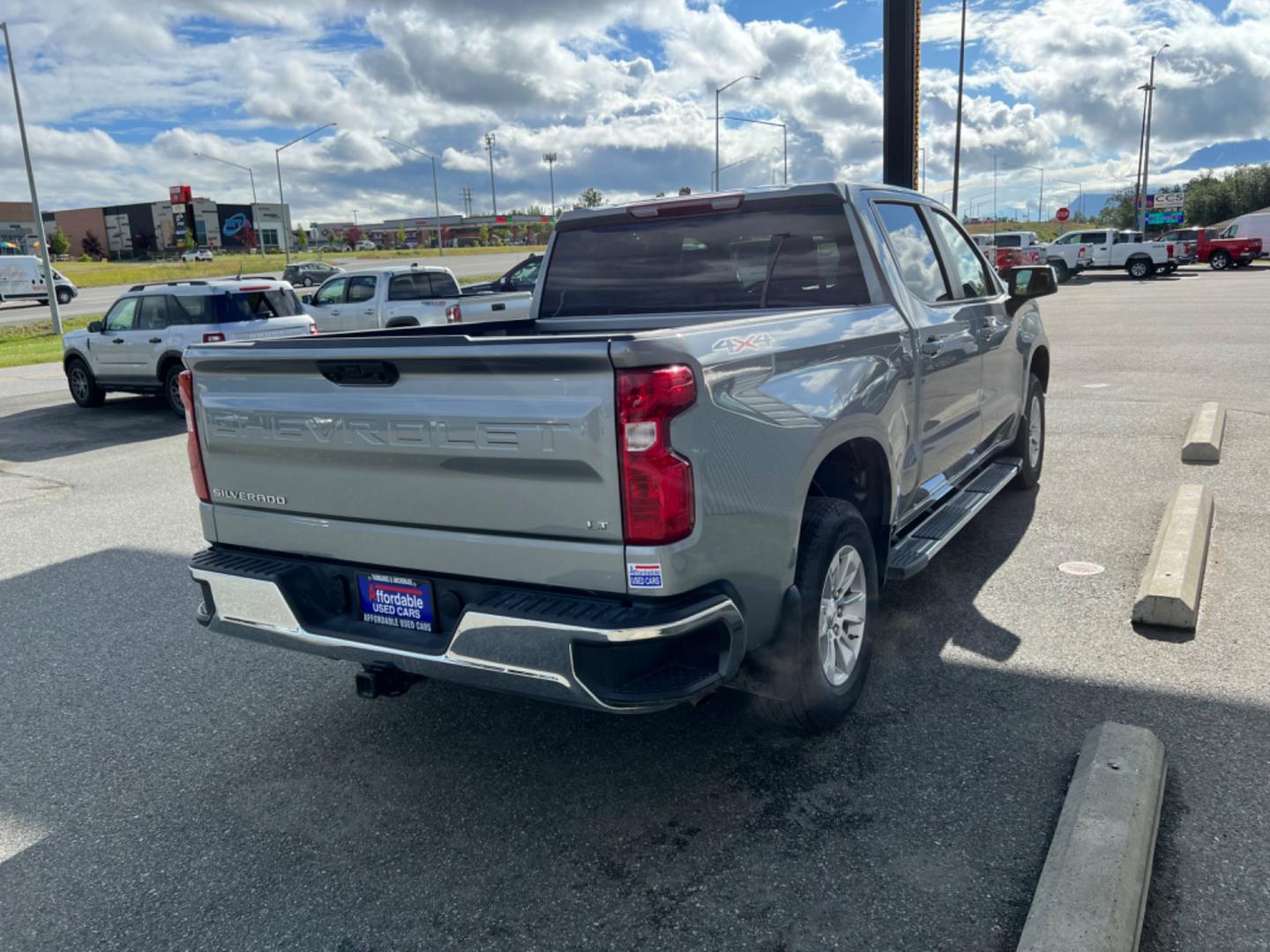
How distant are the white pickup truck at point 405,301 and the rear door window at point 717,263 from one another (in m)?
11.7

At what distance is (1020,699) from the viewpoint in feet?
13.1

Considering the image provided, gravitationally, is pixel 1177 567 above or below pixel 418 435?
below

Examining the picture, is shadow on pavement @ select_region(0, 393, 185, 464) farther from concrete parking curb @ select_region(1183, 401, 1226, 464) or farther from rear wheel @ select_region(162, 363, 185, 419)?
concrete parking curb @ select_region(1183, 401, 1226, 464)

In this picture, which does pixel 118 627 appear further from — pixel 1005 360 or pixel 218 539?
pixel 1005 360

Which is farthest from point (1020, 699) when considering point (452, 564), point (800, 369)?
point (452, 564)

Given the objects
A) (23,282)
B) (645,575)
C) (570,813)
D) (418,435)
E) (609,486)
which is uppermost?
(23,282)

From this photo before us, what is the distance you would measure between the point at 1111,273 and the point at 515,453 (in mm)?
46295

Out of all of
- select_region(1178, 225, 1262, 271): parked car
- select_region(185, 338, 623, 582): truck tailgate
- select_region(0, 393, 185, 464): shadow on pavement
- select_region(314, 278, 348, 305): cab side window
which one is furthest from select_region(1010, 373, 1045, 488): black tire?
select_region(1178, 225, 1262, 271): parked car

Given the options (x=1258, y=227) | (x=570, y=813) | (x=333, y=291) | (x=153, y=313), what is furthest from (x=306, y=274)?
(x=570, y=813)

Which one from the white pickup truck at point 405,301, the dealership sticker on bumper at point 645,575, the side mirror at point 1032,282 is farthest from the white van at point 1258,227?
the dealership sticker on bumper at point 645,575

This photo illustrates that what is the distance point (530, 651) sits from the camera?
288cm

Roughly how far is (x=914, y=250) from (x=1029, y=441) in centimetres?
253

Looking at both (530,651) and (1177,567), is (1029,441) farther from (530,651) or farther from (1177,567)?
(530,651)

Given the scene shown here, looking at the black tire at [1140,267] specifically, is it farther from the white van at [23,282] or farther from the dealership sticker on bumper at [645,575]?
the white van at [23,282]
